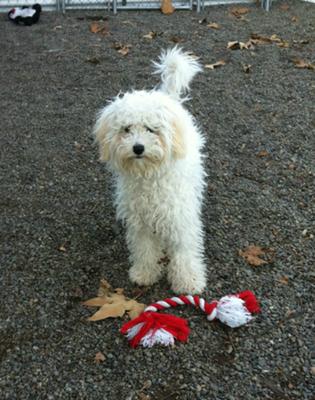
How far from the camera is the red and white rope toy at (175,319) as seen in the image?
324 centimetres

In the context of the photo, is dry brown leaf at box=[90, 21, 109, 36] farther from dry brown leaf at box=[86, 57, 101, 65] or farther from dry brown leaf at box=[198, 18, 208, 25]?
dry brown leaf at box=[198, 18, 208, 25]

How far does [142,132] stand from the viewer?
3191mm

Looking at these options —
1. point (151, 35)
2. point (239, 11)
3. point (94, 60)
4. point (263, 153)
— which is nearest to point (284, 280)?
point (263, 153)

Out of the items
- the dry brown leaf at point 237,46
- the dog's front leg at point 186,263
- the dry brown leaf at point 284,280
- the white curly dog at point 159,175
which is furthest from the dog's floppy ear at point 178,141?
the dry brown leaf at point 237,46

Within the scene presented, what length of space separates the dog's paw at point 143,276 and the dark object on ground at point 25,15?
642 cm

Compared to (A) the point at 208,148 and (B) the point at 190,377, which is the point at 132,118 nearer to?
(B) the point at 190,377

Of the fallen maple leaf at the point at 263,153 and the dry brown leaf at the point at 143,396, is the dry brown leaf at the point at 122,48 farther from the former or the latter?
the dry brown leaf at the point at 143,396

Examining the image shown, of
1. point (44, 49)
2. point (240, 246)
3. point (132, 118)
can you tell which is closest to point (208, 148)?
point (240, 246)

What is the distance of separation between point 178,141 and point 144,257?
0.90m

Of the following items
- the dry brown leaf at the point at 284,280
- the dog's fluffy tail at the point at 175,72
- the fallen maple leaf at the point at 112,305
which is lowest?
the fallen maple leaf at the point at 112,305

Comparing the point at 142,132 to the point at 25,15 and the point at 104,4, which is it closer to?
the point at 25,15

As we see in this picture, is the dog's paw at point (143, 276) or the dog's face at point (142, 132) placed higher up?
the dog's face at point (142, 132)

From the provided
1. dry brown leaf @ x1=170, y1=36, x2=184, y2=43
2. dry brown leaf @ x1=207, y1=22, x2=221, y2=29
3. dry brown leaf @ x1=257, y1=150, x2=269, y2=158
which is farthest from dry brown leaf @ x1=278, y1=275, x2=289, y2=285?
dry brown leaf @ x1=207, y1=22, x2=221, y2=29

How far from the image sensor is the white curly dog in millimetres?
3195
